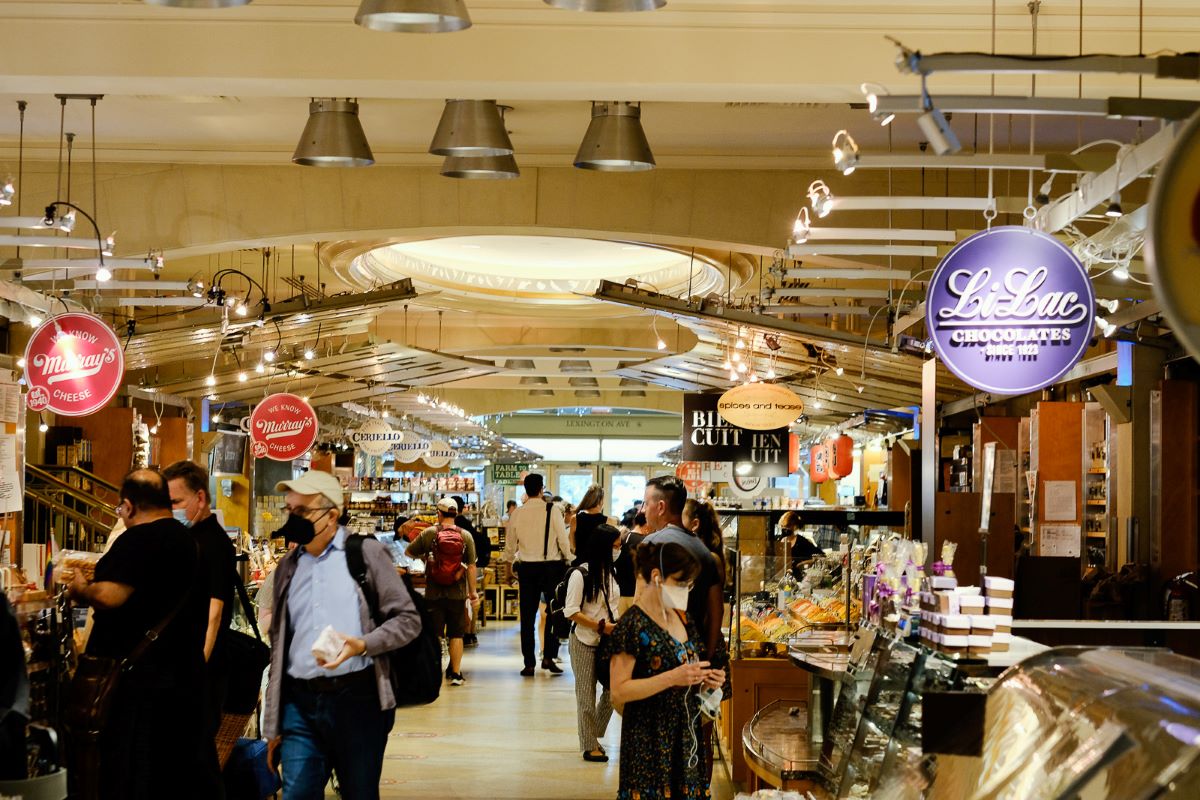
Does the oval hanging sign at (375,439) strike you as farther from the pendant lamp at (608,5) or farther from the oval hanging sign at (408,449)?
the pendant lamp at (608,5)

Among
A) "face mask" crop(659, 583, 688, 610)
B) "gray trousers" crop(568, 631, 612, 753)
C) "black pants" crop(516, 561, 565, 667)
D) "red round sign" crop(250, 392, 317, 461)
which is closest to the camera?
"face mask" crop(659, 583, 688, 610)

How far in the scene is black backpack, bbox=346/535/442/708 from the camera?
5.38 metres

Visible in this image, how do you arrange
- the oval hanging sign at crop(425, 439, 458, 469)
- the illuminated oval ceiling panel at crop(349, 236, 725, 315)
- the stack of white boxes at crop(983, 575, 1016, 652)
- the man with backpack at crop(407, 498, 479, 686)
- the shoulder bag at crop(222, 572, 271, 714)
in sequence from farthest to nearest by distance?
the oval hanging sign at crop(425, 439, 458, 469), the illuminated oval ceiling panel at crop(349, 236, 725, 315), the man with backpack at crop(407, 498, 479, 686), the shoulder bag at crop(222, 572, 271, 714), the stack of white boxes at crop(983, 575, 1016, 652)

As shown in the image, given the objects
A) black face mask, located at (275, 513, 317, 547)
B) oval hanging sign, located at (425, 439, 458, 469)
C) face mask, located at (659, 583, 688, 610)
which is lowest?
face mask, located at (659, 583, 688, 610)

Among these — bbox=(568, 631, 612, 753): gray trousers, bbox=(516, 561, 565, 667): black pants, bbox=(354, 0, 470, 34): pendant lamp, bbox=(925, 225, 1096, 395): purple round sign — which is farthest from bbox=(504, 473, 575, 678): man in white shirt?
bbox=(354, 0, 470, 34): pendant lamp

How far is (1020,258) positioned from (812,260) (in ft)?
16.4

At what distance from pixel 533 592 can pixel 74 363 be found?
5.74 meters

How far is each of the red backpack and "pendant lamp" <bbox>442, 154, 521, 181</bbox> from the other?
5.44 m

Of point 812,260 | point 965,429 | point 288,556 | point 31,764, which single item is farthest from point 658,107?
point 965,429

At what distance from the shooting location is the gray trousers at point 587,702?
884 centimetres

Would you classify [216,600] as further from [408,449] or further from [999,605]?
[408,449]

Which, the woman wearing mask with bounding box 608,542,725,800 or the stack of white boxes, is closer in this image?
the stack of white boxes

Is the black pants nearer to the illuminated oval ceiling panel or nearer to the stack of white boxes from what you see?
the illuminated oval ceiling panel

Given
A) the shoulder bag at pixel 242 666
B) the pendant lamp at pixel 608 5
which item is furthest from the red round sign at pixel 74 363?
the pendant lamp at pixel 608 5
